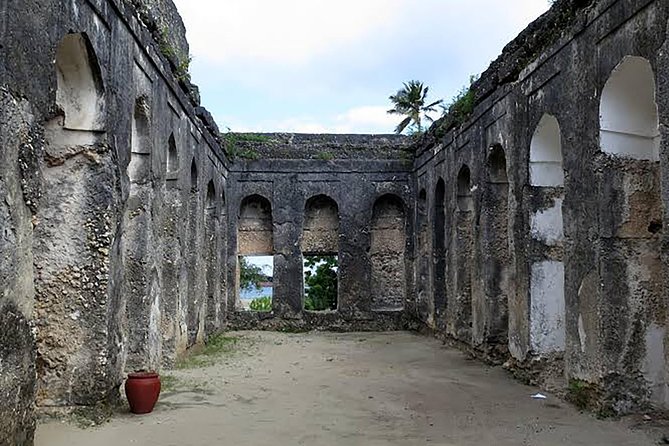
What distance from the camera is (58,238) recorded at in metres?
6.51

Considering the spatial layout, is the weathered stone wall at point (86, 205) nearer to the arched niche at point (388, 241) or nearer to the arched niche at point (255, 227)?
the arched niche at point (255, 227)

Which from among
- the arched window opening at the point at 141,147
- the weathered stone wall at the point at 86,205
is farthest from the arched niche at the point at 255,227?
the arched window opening at the point at 141,147

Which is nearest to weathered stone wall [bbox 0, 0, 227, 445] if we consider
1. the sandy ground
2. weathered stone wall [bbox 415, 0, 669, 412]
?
the sandy ground

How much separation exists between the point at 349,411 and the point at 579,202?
3.47m

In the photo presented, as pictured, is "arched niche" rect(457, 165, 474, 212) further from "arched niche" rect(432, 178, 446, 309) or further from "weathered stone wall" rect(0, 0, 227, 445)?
"weathered stone wall" rect(0, 0, 227, 445)

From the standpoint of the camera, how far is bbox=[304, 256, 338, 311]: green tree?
24.0 meters

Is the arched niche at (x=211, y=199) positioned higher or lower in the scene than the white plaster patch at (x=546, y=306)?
higher

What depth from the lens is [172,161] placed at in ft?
36.3

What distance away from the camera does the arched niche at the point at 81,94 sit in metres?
6.66

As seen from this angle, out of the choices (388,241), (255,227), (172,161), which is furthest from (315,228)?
(172,161)

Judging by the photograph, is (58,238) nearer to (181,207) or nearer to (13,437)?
(13,437)

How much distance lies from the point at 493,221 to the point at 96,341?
272 inches

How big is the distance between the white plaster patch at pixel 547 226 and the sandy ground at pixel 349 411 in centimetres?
200

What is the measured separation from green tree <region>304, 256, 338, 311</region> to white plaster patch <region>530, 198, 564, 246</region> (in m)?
15.0
